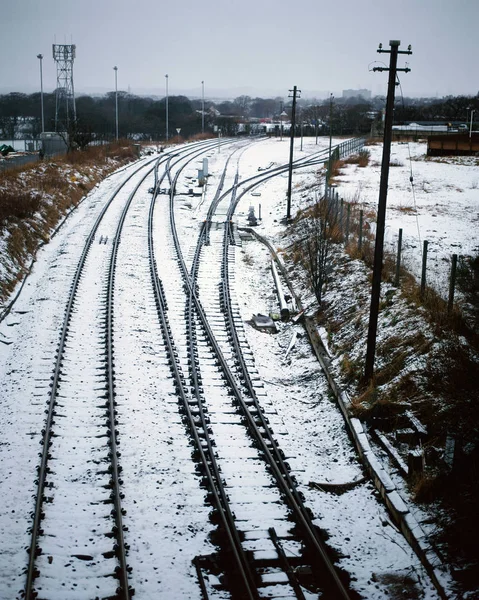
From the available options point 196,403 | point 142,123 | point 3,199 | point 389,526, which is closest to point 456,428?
point 389,526

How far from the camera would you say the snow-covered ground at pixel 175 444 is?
8.23m

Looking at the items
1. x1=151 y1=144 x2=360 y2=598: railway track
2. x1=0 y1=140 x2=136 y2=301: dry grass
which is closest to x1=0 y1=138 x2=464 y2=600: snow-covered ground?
x1=151 y1=144 x2=360 y2=598: railway track

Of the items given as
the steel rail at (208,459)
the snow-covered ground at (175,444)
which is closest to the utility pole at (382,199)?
the snow-covered ground at (175,444)

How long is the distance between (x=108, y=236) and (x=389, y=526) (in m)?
20.1

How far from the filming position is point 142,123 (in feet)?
337

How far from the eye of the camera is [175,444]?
431 inches

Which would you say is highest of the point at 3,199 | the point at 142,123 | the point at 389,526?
the point at 142,123

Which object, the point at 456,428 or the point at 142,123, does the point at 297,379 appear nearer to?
the point at 456,428

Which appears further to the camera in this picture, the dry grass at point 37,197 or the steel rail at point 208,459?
the dry grass at point 37,197

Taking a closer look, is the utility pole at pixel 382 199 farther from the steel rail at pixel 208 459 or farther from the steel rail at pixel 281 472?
the steel rail at pixel 208 459

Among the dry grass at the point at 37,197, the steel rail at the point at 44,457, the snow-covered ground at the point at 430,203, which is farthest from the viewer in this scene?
the dry grass at the point at 37,197

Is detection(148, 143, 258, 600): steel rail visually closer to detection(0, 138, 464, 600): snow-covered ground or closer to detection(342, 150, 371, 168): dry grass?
detection(0, 138, 464, 600): snow-covered ground

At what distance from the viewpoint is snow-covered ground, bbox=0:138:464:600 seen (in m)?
8.23

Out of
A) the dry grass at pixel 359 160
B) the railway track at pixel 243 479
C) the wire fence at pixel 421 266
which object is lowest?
the railway track at pixel 243 479
